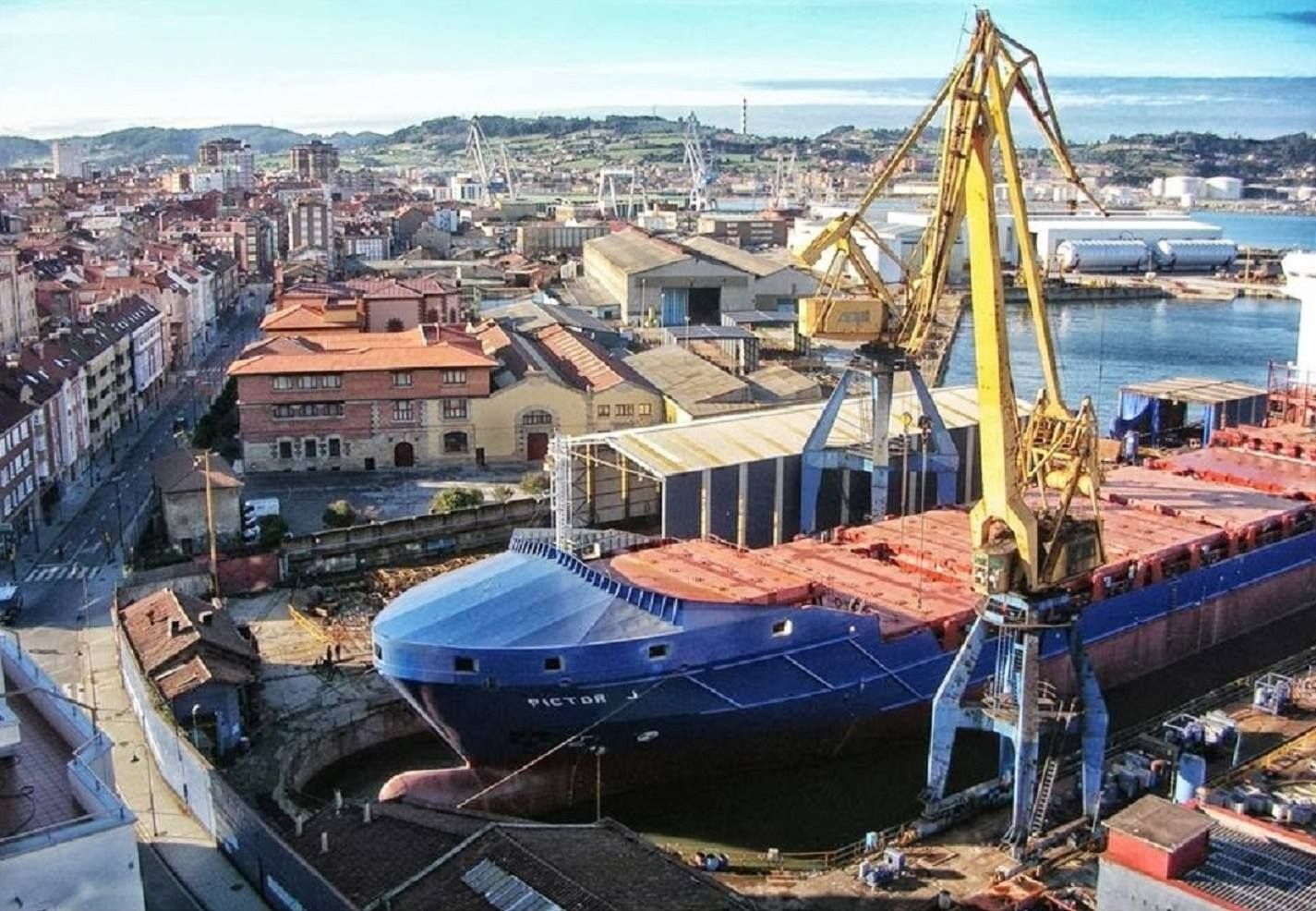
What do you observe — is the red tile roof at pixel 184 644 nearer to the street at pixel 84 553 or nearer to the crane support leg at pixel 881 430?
the street at pixel 84 553

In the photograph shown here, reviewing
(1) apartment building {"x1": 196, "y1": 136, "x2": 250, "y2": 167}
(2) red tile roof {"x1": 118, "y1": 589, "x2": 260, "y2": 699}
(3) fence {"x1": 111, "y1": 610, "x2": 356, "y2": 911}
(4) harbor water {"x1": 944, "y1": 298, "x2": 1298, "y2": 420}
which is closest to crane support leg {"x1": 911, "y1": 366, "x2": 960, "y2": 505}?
(2) red tile roof {"x1": 118, "y1": 589, "x2": 260, "y2": 699}

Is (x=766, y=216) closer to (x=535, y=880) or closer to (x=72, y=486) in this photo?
(x=72, y=486)

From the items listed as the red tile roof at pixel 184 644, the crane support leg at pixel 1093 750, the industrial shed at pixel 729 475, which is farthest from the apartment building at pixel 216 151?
the crane support leg at pixel 1093 750

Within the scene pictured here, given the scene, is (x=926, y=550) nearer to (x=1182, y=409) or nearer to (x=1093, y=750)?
(x=1093, y=750)

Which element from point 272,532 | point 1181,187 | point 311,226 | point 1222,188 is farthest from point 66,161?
point 272,532

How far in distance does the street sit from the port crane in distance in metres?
Result: 9.55

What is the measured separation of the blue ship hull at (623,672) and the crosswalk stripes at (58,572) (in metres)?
7.62

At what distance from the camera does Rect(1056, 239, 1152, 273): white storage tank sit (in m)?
66.0

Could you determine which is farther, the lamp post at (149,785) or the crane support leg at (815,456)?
the crane support leg at (815,456)

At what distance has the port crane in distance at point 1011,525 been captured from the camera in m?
11.4

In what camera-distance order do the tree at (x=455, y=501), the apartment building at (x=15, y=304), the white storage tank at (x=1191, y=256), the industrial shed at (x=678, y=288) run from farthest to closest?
the white storage tank at (x=1191, y=256), the industrial shed at (x=678, y=288), the apartment building at (x=15, y=304), the tree at (x=455, y=501)

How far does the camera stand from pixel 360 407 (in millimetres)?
24078

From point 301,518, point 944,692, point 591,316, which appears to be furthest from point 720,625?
point 591,316

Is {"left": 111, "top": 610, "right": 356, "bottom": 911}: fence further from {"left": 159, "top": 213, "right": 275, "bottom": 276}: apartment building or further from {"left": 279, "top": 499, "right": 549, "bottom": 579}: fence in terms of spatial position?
Result: {"left": 159, "top": 213, "right": 275, "bottom": 276}: apartment building
